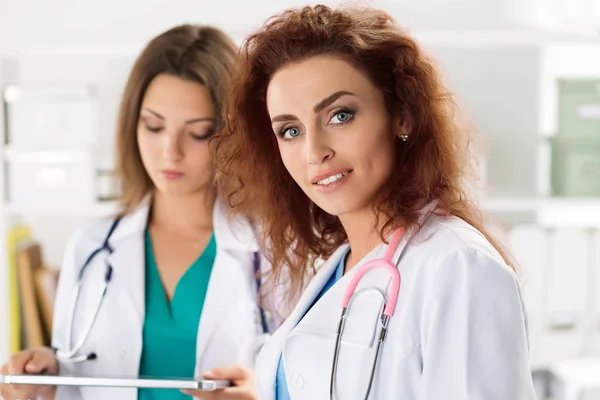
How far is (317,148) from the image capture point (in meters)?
1.08

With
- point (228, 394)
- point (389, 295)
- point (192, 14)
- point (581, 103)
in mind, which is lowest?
point (228, 394)

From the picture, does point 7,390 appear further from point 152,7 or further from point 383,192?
point 152,7

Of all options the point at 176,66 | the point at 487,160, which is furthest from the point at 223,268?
the point at 487,160

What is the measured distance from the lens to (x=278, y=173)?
1.33 m

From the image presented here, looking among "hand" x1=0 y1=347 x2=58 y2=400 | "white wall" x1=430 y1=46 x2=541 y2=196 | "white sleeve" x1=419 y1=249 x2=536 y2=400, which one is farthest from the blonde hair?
"white wall" x1=430 y1=46 x2=541 y2=196

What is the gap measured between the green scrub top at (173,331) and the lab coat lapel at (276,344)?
1.03 ft

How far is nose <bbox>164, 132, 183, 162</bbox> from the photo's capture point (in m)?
1.46

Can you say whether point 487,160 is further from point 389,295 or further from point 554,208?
point 389,295

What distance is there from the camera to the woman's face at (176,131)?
1.47 metres

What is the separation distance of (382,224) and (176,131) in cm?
51

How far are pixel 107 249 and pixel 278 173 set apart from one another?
1.65 ft

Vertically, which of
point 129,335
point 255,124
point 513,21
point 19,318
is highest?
point 513,21

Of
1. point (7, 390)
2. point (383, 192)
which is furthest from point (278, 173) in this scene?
point (7, 390)

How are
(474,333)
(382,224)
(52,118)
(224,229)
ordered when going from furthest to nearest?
1. (52,118)
2. (224,229)
3. (382,224)
4. (474,333)
